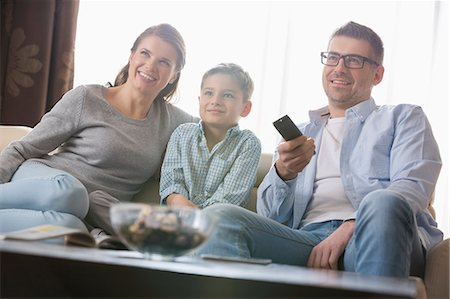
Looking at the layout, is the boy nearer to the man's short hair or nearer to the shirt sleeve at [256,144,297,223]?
the shirt sleeve at [256,144,297,223]

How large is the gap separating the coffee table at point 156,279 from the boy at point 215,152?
32.4 inches

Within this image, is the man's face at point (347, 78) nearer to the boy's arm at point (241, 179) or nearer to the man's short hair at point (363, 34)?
the man's short hair at point (363, 34)

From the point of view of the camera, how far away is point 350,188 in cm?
194

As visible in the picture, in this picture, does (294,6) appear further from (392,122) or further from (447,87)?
(392,122)

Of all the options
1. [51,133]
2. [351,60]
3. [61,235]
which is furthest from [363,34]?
[61,235]

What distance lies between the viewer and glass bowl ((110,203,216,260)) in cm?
118

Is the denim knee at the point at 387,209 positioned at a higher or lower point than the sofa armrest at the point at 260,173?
higher

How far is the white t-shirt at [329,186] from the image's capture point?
1.94m

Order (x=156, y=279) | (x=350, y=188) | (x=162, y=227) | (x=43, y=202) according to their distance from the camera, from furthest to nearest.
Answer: (x=43, y=202) → (x=350, y=188) → (x=156, y=279) → (x=162, y=227)

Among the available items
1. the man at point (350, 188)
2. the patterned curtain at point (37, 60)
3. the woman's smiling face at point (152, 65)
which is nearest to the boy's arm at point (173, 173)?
the woman's smiling face at point (152, 65)

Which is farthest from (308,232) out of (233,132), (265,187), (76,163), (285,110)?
(285,110)

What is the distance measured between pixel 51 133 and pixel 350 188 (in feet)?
3.24

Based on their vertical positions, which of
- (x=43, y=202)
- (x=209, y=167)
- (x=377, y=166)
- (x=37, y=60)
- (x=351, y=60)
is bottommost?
(x=43, y=202)

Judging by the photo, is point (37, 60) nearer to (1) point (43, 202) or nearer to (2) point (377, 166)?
(1) point (43, 202)
